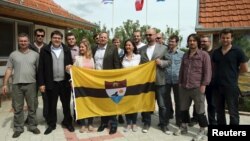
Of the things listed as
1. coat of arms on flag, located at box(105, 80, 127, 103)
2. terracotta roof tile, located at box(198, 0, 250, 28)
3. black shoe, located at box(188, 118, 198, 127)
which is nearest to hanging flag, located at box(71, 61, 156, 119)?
coat of arms on flag, located at box(105, 80, 127, 103)

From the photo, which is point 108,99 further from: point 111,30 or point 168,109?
point 111,30

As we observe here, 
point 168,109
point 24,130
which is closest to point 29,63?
point 24,130

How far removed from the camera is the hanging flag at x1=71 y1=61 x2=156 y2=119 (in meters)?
5.55

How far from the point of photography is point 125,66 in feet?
18.6

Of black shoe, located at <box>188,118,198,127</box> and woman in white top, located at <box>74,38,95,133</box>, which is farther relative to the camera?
black shoe, located at <box>188,118,198,127</box>

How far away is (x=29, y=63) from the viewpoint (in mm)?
5320

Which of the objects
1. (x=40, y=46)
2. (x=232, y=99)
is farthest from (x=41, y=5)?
(x=232, y=99)

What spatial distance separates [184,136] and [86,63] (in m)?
2.36

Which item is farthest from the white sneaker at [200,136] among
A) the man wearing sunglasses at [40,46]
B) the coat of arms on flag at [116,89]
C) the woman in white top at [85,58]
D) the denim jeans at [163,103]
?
the man wearing sunglasses at [40,46]

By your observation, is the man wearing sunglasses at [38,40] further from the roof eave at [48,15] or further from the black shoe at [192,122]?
the black shoe at [192,122]

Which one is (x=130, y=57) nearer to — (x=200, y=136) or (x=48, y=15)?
(x=200, y=136)

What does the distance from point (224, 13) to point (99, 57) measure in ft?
17.8

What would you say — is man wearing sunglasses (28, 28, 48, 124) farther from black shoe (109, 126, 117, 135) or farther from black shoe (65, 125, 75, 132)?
black shoe (109, 126, 117, 135)

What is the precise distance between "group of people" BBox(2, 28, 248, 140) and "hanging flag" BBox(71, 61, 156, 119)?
161mm
